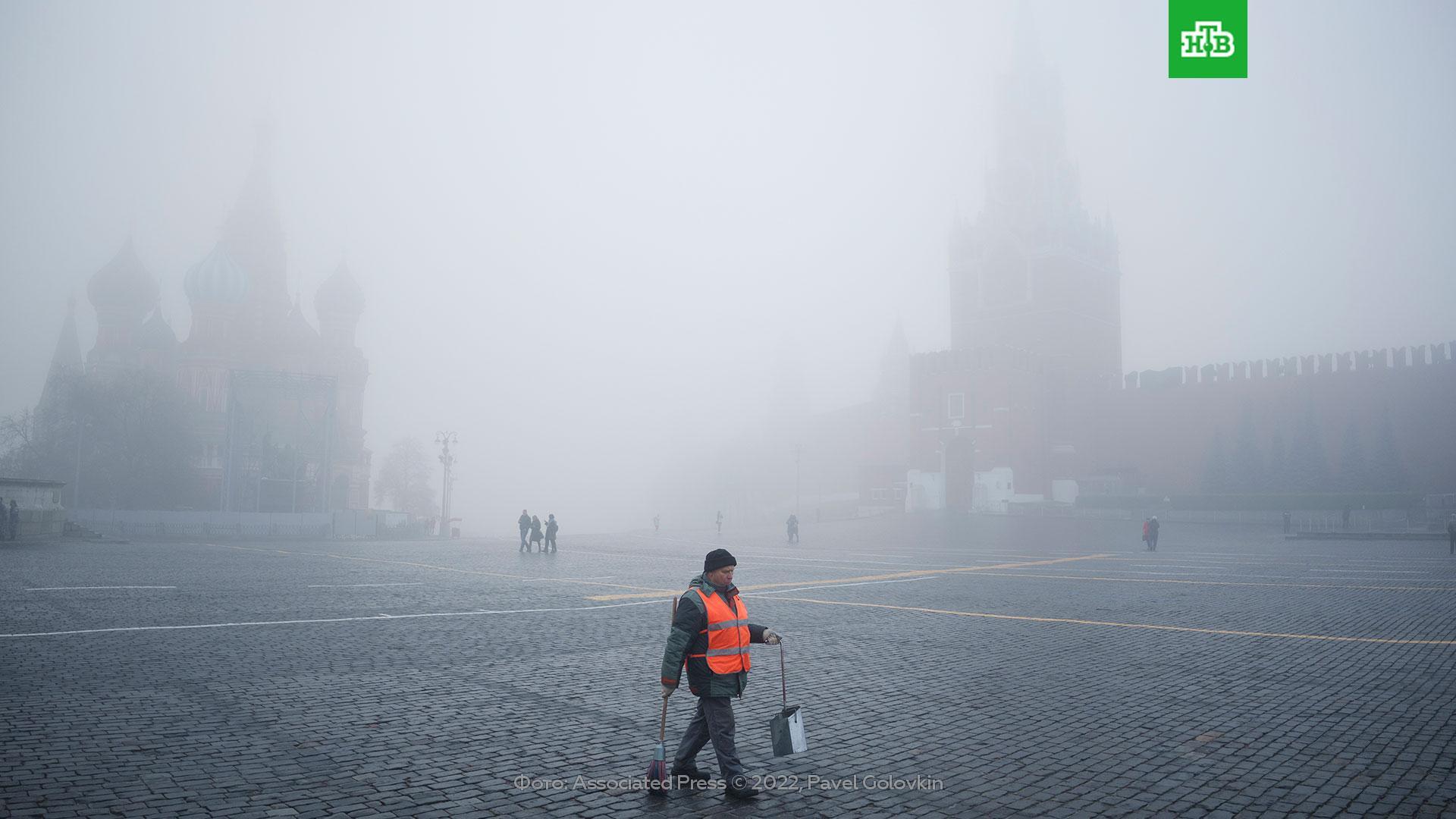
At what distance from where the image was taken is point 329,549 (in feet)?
92.9

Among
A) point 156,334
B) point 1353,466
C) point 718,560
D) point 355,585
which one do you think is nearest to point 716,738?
point 718,560

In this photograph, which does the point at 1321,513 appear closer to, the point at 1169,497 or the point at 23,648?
the point at 1169,497

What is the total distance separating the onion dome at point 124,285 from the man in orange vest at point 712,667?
69.8 meters

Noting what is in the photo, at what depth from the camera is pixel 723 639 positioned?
15.2 ft

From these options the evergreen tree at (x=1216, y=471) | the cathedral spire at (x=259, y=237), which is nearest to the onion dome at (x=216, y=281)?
the cathedral spire at (x=259, y=237)

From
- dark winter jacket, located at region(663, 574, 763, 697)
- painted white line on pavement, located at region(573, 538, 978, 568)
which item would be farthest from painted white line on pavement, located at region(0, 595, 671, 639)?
painted white line on pavement, located at region(573, 538, 978, 568)

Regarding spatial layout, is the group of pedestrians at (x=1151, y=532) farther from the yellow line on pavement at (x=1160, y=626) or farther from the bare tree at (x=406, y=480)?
the bare tree at (x=406, y=480)

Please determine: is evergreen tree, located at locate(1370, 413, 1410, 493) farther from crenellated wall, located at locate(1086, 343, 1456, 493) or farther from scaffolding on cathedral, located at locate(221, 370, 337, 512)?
scaffolding on cathedral, located at locate(221, 370, 337, 512)

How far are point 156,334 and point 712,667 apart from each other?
69.9 metres

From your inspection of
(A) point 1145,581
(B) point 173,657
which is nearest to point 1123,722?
(B) point 173,657

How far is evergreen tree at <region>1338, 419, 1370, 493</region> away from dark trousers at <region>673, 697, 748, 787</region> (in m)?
49.8

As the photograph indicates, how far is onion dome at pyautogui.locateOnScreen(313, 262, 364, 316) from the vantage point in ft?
219

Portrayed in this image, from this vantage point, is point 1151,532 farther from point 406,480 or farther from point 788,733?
point 406,480

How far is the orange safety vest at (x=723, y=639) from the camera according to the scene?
181 inches
